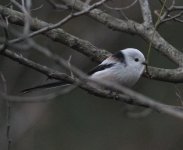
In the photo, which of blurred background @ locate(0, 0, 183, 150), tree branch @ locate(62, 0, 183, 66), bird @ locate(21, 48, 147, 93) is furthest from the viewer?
blurred background @ locate(0, 0, 183, 150)

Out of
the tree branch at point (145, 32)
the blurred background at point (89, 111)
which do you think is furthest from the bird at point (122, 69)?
the blurred background at point (89, 111)

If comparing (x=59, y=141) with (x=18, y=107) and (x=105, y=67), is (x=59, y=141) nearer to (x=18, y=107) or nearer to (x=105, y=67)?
(x=18, y=107)

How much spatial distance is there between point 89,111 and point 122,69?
502 cm

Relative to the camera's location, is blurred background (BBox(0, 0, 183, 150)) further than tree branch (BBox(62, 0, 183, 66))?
Yes

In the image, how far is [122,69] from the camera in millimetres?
5680

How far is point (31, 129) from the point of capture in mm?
10383

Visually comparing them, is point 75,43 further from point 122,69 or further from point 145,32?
point 122,69

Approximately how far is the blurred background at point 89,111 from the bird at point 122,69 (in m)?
3.36

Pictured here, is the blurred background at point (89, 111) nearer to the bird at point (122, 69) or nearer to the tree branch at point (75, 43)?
the bird at point (122, 69)

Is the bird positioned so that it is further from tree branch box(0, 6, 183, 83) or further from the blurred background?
the blurred background

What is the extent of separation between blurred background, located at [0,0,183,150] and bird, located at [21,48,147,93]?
3.36 metres

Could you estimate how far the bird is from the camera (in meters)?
5.55

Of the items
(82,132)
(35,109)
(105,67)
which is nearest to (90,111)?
(82,132)

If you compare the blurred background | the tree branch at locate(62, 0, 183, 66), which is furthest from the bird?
the blurred background
